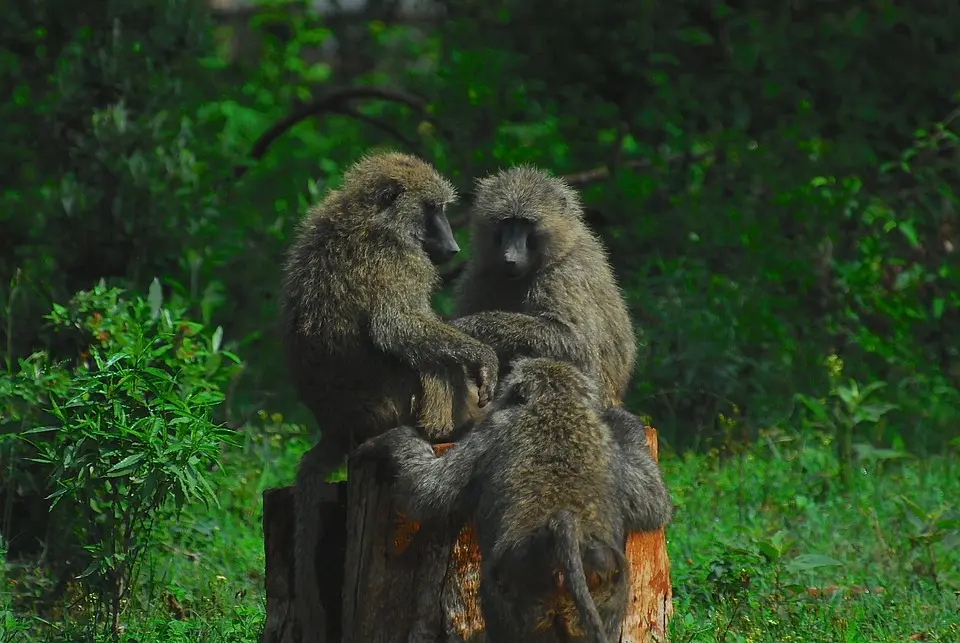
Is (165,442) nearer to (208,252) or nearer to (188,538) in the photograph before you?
(188,538)

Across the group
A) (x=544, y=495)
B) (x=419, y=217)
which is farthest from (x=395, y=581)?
(x=419, y=217)

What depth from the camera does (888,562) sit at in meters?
5.83

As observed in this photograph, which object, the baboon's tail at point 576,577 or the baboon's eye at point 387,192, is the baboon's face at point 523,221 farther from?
the baboon's tail at point 576,577

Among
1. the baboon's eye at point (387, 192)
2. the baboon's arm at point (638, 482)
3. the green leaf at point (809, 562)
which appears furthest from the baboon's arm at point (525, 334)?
the green leaf at point (809, 562)

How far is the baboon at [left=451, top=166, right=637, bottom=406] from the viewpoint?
5094 millimetres

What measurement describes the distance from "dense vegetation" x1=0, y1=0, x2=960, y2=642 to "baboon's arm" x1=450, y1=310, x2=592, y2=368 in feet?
3.27

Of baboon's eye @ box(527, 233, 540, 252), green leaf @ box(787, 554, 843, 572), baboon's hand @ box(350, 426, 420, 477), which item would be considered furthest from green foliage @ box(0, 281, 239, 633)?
green leaf @ box(787, 554, 843, 572)

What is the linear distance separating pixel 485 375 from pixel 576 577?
101cm

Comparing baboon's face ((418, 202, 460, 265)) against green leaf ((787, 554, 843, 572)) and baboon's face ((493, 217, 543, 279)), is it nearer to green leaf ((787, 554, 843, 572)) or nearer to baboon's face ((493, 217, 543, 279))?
baboon's face ((493, 217, 543, 279))

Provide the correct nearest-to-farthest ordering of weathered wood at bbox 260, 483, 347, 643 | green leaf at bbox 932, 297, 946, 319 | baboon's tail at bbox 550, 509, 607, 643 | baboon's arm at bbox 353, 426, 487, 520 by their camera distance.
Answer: baboon's tail at bbox 550, 509, 607, 643
baboon's arm at bbox 353, 426, 487, 520
weathered wood at bbox 260, 483, 347, 643
green leaf at bbox 932, 297, 946, 319

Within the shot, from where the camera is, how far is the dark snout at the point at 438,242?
4898 millimetres

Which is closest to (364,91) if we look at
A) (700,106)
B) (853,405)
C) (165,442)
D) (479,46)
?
(479,46)

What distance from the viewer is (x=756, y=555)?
5309 millimetres

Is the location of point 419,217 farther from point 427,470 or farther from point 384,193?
point 427,470
